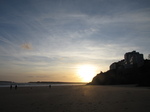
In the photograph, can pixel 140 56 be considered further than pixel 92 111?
Yes

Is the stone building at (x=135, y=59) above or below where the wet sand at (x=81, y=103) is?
above

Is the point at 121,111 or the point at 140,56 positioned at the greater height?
the point at 140,56

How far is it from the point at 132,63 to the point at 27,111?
107m

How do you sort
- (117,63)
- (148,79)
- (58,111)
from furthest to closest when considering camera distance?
(117,63)
(148,79)
(58,111)

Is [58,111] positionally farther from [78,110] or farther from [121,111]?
[121,111]

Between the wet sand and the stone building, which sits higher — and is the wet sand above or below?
below

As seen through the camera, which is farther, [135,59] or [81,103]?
[135,59]

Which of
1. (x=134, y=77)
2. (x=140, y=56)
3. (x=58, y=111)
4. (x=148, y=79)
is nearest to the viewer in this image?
(x=58, y=111)

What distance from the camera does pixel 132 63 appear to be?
105m

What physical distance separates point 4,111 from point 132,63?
4233 inches

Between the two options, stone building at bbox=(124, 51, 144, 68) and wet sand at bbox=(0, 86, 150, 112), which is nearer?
wet sand at bbox=(0, 86, 150, 112)

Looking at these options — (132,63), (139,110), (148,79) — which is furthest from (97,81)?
(139,110)

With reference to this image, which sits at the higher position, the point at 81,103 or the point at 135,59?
the point at 135,59

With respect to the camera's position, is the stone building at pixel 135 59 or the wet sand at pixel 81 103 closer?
the wet sand at pixel 81 103
